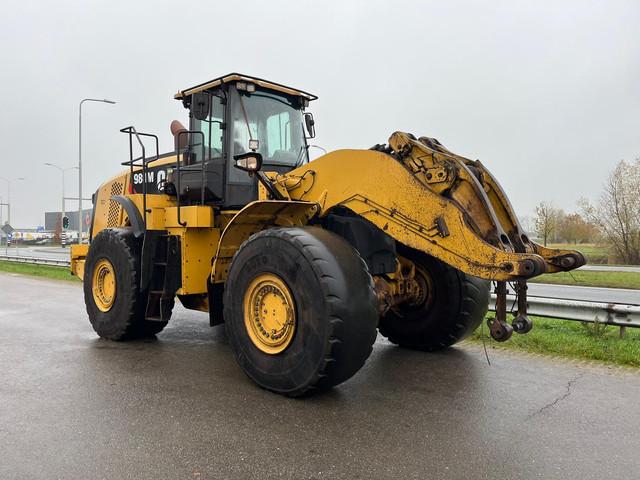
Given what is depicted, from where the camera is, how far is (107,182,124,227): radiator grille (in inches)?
289

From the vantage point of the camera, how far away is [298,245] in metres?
4.30

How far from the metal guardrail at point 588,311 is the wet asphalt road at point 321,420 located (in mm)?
1192

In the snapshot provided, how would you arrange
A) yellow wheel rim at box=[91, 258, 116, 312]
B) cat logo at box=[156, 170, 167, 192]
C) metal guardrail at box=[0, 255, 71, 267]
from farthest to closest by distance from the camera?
1. metal guardrail at box=[0, 255, 71, 267]
2. cat logo at box=[156, 170, 167, 192]
3. yellow wheel rim at box=[91, 258, 116, 312]

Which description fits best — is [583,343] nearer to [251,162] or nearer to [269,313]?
[269,313]

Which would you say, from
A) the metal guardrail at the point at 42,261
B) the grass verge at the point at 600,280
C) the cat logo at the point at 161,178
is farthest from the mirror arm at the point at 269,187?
the metal guardrail at the point at 42,261

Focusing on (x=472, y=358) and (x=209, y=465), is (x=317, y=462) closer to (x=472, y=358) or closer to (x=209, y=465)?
(x=209, y=465)

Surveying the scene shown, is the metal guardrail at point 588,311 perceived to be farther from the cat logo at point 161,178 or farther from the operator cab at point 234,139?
the cat logo at point 161,178

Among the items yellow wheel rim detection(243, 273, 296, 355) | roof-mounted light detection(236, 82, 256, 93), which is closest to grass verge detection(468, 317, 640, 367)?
yellow wheel rim detection(243, 273, 296, 355)

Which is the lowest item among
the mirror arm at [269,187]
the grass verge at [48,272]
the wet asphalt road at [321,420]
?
the grass verge at [48,272]

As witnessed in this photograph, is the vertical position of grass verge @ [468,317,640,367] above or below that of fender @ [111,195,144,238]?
below

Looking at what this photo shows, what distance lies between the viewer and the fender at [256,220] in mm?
4961

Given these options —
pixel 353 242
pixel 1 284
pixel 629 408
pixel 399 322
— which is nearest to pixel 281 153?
pixel 353 242

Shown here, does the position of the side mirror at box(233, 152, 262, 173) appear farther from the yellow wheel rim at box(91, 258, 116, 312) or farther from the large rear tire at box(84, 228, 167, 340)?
the yellow wheel rim at box(91, 258, 116, 312)

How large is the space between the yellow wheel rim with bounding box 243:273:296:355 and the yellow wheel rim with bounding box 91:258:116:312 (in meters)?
2.70
